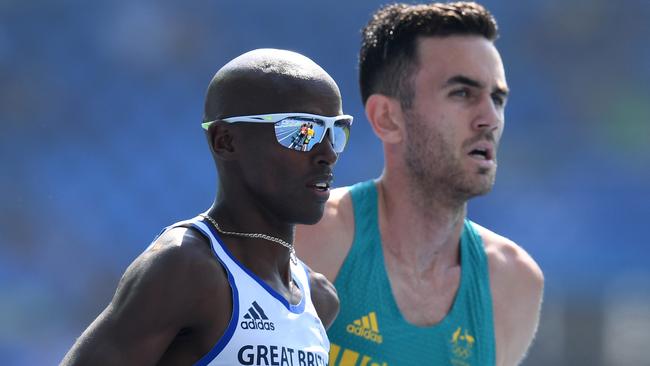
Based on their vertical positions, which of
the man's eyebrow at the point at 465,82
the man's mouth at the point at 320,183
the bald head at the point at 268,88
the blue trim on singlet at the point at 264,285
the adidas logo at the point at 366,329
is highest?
the man's eyebrow at the point at 465,82

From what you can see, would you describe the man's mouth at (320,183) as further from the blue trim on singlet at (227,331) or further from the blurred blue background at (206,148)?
the blurred blue background at (206,148)

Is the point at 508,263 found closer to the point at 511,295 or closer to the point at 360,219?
the point at 511,295

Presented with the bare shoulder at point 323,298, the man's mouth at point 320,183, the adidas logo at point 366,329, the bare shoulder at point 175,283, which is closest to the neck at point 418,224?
the adidas logo at point 366,329

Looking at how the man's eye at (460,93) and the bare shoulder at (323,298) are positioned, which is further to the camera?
the man's eye at (460,93)

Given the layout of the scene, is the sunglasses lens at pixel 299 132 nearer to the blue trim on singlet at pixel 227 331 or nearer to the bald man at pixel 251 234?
the bald man at pixel 251 234

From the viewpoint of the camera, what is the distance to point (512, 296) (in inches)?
164

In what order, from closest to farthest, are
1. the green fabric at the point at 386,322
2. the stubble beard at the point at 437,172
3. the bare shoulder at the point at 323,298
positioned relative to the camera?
the bare shoulder at the point at 323,298 → the green fabric at the point at 386,322 → the stubble beard at the point at 437,172

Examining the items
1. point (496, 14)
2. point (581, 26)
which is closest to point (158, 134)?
point (496, 14)

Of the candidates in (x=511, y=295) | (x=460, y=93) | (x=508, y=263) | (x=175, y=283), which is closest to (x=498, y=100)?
(x=460, y=93)

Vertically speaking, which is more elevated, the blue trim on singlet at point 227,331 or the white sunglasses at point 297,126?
the white sunglasses at point 297,126

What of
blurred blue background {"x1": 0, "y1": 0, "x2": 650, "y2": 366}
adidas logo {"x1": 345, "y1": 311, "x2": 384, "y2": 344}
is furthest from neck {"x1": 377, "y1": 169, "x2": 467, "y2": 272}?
blurred blue background {"x1": 0, "y1": 0, "x2": 650, "y2": 366}

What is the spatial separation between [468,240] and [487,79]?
73 cm

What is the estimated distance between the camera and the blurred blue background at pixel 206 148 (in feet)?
27.9

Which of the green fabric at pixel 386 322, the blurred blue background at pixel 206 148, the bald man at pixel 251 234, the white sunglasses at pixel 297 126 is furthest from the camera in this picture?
the blurred blue background at pixel 206 148
